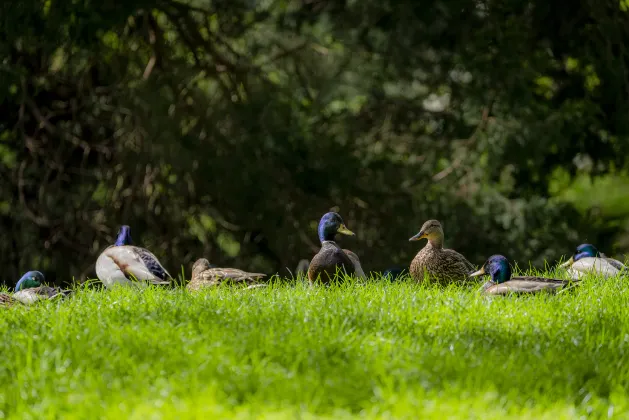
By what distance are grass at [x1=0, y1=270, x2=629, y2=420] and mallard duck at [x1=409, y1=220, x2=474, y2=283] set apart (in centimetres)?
75

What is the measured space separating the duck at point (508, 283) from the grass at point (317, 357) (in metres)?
0.19

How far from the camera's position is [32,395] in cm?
482

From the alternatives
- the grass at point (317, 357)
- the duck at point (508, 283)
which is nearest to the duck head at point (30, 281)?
the grass at point (317, 357)

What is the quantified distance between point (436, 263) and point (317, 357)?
263 cm

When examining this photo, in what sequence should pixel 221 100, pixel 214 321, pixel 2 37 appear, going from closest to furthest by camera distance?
1. pixel 214 321
2. pixel 2 37
3. pixel 221 100

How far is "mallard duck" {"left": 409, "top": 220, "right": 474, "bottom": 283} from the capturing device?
25.2ft

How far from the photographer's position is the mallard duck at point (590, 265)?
833cm

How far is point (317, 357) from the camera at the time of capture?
523cm

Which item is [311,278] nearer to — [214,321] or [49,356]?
[214,321]

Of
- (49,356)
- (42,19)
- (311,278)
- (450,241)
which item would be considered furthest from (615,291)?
(42,19)

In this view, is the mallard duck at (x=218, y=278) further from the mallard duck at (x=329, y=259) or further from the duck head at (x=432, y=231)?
the duck head at (x=432, y=231)

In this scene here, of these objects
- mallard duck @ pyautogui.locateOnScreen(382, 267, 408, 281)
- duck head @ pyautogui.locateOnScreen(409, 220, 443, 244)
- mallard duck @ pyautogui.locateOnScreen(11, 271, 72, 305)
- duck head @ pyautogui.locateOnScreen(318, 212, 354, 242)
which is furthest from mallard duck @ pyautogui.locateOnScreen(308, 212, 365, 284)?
mallard duck @ pyautogui.locateOnScreen(11, 271, 72, 305)

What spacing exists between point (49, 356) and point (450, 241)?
812cm

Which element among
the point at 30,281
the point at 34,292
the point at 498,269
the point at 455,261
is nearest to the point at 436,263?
the point at 455,261
